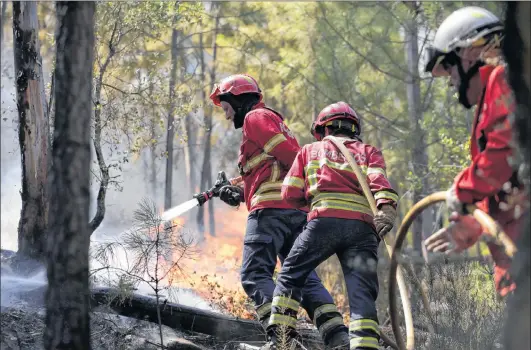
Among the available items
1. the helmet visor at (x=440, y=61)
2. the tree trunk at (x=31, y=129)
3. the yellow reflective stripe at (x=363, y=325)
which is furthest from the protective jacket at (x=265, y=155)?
the tree trunk at (x=31, y=129)

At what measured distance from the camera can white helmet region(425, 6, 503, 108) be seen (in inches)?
164

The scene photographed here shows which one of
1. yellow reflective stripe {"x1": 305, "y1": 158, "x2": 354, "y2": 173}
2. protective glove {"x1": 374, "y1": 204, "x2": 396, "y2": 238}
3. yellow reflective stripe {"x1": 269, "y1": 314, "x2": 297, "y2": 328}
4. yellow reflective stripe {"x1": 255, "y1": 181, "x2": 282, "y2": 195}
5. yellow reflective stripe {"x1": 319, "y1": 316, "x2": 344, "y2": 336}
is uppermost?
yellow reflective stripe {"x1": 305, "y1": 158, "x2": 354, "y2": 173}

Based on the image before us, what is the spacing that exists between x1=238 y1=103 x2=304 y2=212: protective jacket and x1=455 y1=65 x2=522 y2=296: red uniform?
7.46 feet

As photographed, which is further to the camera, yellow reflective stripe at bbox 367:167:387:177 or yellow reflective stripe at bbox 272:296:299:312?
yellow reflective stripe at bbox 272:296:299:312

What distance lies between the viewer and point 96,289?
259 inches

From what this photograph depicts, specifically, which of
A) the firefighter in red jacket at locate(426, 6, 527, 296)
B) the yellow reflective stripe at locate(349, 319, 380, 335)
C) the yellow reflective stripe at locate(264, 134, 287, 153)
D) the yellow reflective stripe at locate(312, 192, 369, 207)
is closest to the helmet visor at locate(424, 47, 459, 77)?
the firefighter in red jacket at locate(426, 6, 527, 296)

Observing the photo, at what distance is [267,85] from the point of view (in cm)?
2259

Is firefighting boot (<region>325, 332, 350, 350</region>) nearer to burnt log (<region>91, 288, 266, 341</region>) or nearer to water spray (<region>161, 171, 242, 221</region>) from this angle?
burnt log (<region>91, 288, 266, 341</region>)

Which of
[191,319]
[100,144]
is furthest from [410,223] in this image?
[100,144]

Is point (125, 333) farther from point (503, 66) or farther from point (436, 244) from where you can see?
point (503, 66)

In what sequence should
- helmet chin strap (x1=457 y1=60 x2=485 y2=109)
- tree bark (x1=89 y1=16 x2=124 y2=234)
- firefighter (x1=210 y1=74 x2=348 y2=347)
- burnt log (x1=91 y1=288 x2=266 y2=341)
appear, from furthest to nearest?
1. tree bark (x1=89 y1=16 x2=124 y2=234)
2. burnt log (x1=91 y1=288 x2=266 y2=341)
3. firefighter (x1=210 y1=74 x2=348 y2=347)
4. helmet chin strap (x1=457 y1=60 x2=485 y2=109)

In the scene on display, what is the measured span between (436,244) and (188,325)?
3.19 metres

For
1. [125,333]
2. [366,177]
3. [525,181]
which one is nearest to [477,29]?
[525,181]

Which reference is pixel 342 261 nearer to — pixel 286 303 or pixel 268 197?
pixel 286 303
